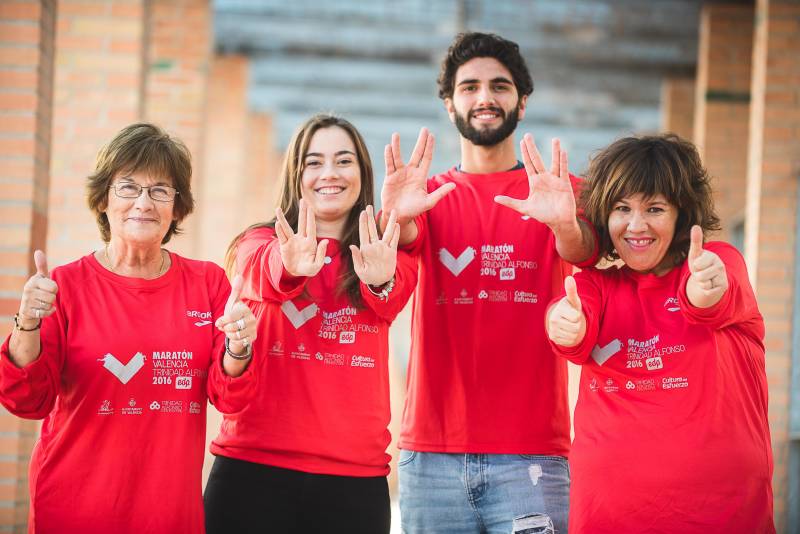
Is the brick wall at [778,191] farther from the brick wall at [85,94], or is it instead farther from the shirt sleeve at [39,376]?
the shirt sleeve at [39,376]

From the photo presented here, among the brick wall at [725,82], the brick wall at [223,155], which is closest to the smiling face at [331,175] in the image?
the brick wall at [725,82]

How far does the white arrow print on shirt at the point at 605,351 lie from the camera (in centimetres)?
296

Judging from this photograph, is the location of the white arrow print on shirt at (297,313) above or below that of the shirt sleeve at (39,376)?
above

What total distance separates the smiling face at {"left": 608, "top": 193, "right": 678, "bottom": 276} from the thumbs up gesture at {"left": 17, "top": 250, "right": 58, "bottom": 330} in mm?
1797

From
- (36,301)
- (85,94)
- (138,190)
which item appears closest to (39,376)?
(36,301)

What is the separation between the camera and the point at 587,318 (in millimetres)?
2939

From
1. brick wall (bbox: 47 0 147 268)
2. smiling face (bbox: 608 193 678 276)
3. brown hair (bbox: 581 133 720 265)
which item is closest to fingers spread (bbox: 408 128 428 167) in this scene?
brown hair (bbox: 581 133 720 265)

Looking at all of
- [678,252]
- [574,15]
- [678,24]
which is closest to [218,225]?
[574,15]

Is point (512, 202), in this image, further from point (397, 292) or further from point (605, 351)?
point (605, 351)

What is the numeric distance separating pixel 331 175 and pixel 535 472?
130 cm

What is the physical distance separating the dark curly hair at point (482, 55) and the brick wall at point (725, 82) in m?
4.76

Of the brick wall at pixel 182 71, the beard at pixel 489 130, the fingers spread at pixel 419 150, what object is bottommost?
the fingers spread at pixel 419 150

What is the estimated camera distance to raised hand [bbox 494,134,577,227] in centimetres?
319

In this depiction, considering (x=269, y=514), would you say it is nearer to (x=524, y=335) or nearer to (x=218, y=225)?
(x=524, y=335)
